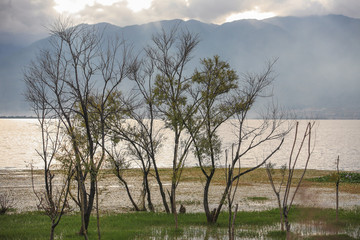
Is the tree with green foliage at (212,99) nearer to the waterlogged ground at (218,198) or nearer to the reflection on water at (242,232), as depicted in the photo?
the waterlogged ground at (218,198)

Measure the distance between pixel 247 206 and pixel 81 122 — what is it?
15.6m

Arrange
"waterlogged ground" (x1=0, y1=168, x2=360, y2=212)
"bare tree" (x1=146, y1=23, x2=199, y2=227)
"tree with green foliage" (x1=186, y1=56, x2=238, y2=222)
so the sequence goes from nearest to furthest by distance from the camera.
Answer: "tree with green foliage" (x1=186, y1=56, x2=238, y2=222) → "bare tree" (x1=146, y1=23, x2=199, y2=227) → "waterlogged ground" (x1=0, y1=168, x2=360, y2=212)

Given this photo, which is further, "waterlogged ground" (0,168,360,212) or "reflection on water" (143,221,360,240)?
"waterlogged ground" (0,168,360,212)

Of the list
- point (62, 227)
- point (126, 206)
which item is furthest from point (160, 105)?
point (126, 206)

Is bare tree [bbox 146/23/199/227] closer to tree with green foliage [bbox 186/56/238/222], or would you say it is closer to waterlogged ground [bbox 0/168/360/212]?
tree with green foliage [bbox 186/56/238/222]

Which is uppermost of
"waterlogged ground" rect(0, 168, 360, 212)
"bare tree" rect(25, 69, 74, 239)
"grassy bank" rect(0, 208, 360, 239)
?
"bare tree" rect(25, 69, 74, 239)

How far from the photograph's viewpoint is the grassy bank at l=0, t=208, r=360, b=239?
1967 cm

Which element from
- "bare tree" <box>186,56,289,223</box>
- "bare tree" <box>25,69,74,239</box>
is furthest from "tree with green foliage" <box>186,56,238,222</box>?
"bare tree" <box>25,69,74,239</box>

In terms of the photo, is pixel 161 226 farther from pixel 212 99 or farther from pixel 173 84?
pixel 173 84

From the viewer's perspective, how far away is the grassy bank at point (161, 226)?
19672mm

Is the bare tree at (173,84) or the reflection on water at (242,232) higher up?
the bare tree at (173,84)

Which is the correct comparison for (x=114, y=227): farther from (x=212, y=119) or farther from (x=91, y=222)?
(x=212, y=119)

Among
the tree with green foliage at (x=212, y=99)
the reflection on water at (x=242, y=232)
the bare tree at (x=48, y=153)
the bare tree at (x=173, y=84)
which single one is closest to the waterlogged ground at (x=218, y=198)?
the reflection on water at (x=242, y=232)

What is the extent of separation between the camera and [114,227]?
22734 millimetres
